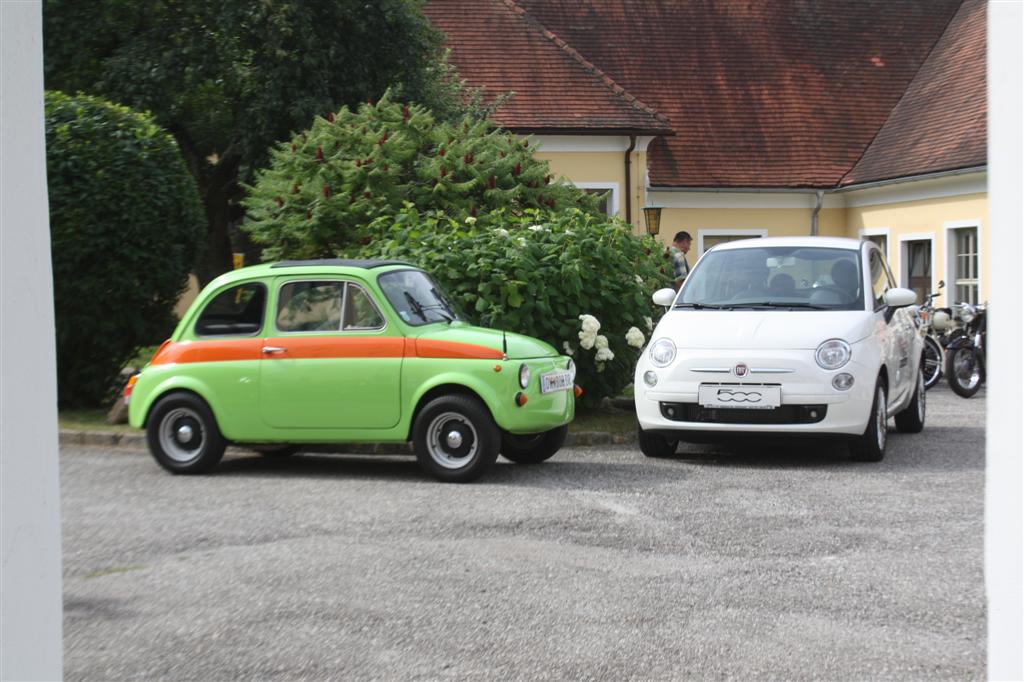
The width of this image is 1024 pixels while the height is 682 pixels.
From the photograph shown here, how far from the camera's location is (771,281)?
39.6 feet

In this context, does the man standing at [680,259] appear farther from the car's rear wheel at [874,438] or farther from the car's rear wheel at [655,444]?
the car's rear wheel at [874,438]

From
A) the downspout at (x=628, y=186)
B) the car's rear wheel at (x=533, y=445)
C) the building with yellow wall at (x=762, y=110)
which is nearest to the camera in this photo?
the car's rear wheel at (x=533, y=445)

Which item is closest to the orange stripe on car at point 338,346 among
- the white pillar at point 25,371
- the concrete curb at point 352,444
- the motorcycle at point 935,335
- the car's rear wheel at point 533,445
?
the car's rear wheel at point 533,445

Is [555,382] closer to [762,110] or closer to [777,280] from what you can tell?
[777,280]

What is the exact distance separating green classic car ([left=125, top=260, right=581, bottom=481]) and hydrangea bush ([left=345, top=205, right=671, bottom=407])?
201 cm

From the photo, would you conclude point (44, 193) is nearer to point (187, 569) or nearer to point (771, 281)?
point (187, 569)

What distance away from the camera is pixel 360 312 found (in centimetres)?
1074

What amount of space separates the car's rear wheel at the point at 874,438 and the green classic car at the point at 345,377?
2365 mm

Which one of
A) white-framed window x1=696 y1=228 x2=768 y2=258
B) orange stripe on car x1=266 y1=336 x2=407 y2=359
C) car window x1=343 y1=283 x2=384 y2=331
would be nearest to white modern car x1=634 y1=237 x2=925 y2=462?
orange stripe on car x1=266 y1=336 x2=407 y2=359

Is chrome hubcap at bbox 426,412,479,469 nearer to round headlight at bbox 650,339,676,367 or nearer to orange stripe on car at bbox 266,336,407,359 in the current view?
orange stripe on car at bbox 266,336,407,359

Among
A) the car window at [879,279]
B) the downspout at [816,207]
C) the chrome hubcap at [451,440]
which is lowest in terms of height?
the chrome hubcap at [451,440]

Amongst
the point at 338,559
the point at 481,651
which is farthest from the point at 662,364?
the point at 481,651

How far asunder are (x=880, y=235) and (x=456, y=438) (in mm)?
22927

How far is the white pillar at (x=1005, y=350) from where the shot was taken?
74.4 inches
